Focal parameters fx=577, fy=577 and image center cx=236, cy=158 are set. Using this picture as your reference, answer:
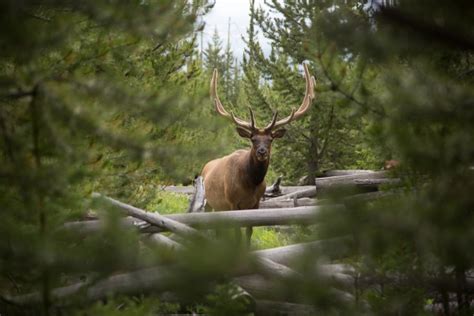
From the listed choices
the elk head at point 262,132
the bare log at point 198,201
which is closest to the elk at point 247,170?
the elk head at point 262,132

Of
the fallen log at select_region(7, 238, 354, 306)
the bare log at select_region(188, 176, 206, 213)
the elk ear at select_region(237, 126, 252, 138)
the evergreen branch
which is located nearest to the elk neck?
the elk ear at select_region(237, 126, 252, 138)

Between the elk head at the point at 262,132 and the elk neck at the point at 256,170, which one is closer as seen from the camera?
the elk head at the point at 262,132

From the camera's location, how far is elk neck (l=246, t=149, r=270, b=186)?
9008mm

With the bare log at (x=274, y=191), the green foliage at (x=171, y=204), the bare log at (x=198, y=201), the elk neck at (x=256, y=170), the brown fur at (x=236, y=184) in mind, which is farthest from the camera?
the bare log at (x=274, y=191)

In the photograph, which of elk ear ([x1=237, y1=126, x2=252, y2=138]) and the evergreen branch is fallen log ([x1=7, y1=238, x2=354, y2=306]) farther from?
elk ear ([x1=237, y1=126, x2=252, y2=138])

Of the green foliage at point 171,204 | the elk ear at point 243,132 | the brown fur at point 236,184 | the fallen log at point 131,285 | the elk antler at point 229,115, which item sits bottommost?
the green foliage at point 171,204

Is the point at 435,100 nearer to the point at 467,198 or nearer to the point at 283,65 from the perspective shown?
the point at 467,198

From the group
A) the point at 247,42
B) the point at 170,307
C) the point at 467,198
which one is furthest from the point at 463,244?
the point at 247,42

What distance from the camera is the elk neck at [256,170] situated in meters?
9.01

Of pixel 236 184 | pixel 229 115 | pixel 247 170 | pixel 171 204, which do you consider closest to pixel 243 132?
pixel 229 115

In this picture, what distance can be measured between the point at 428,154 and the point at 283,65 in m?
14.7

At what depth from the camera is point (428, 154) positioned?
80.0 inches

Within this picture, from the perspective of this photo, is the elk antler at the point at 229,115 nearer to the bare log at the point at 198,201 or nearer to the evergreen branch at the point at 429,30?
the bare log at the point at 198,201

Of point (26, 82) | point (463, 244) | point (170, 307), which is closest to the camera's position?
point (463, 244)
